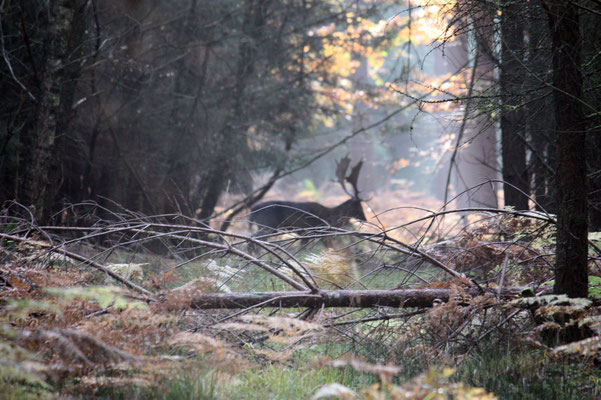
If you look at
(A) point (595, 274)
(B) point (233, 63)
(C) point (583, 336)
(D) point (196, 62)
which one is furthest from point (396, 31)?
(C) point (583, 336)

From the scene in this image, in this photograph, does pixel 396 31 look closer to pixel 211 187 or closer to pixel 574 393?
pixel 211 187

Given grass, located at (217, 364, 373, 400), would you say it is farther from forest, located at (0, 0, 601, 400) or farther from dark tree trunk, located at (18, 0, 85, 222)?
dark tree trunk, located at (18, 0, 85, 222)

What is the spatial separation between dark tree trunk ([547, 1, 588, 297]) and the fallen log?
28.2 inches

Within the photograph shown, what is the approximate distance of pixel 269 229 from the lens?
6.37m

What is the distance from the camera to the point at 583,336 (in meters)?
3.42

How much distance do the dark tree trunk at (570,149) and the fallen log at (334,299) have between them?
72cm

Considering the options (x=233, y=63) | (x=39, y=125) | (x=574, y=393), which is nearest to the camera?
(x=574, y=393)

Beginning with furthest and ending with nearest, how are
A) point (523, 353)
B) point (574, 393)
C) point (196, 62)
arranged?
point (196, 62), point (523, 353), point (574, 393)

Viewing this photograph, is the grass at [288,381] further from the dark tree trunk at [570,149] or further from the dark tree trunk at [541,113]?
the dark tree trunk at [541,113]

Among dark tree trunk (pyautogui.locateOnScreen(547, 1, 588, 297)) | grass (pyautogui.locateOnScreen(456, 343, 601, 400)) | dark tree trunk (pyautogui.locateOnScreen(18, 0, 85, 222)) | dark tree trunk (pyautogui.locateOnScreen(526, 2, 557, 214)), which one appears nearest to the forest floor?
grass (pyautogui.locateOnScreen(456, 343, 601, 400))

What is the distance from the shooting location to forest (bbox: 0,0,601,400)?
3.02 m

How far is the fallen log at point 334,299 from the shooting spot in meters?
4.09

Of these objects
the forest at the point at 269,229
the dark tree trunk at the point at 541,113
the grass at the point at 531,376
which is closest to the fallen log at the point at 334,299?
the forest at the point at 269,229

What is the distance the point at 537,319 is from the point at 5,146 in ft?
23.2
